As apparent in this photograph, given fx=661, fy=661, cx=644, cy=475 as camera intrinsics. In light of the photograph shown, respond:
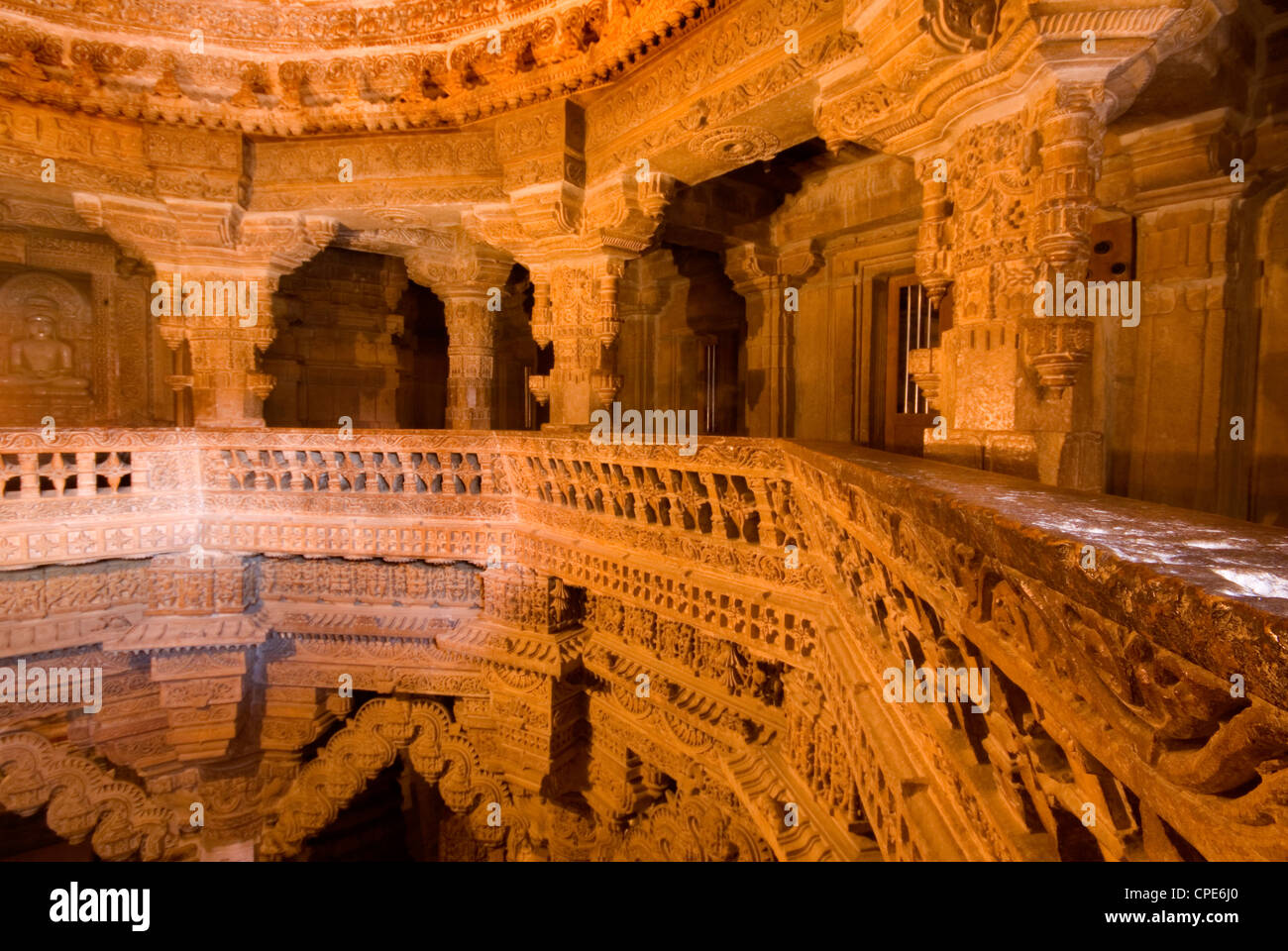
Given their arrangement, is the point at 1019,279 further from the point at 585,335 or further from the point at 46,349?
the point at 46,349

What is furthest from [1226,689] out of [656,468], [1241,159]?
[1241,159]

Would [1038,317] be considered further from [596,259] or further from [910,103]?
[596,259]

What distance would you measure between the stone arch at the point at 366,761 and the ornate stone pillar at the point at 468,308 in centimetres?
371

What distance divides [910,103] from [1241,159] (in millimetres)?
2143

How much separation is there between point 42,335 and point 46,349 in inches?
7.3

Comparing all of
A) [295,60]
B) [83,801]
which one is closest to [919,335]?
[295,60]

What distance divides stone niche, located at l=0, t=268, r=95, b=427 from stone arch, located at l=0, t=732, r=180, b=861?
4931 mm

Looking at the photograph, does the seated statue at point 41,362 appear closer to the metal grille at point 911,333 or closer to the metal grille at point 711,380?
the metal grille at point 711,380

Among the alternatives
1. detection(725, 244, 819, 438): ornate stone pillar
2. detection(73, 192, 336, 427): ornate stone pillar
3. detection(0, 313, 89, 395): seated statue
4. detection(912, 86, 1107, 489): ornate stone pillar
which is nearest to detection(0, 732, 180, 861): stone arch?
detection(73, 192, 336, 427): ornate stone pillar

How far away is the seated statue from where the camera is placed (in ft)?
28.1

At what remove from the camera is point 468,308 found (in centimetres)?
844

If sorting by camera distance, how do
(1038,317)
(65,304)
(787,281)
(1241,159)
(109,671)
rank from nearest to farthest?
(1038,317) → (1241,159) → (109,671) → (787,281) → (65,304)

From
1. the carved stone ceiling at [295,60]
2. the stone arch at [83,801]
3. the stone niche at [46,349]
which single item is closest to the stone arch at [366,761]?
the stone arch at [83,801]

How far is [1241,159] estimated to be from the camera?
12.5 feet
